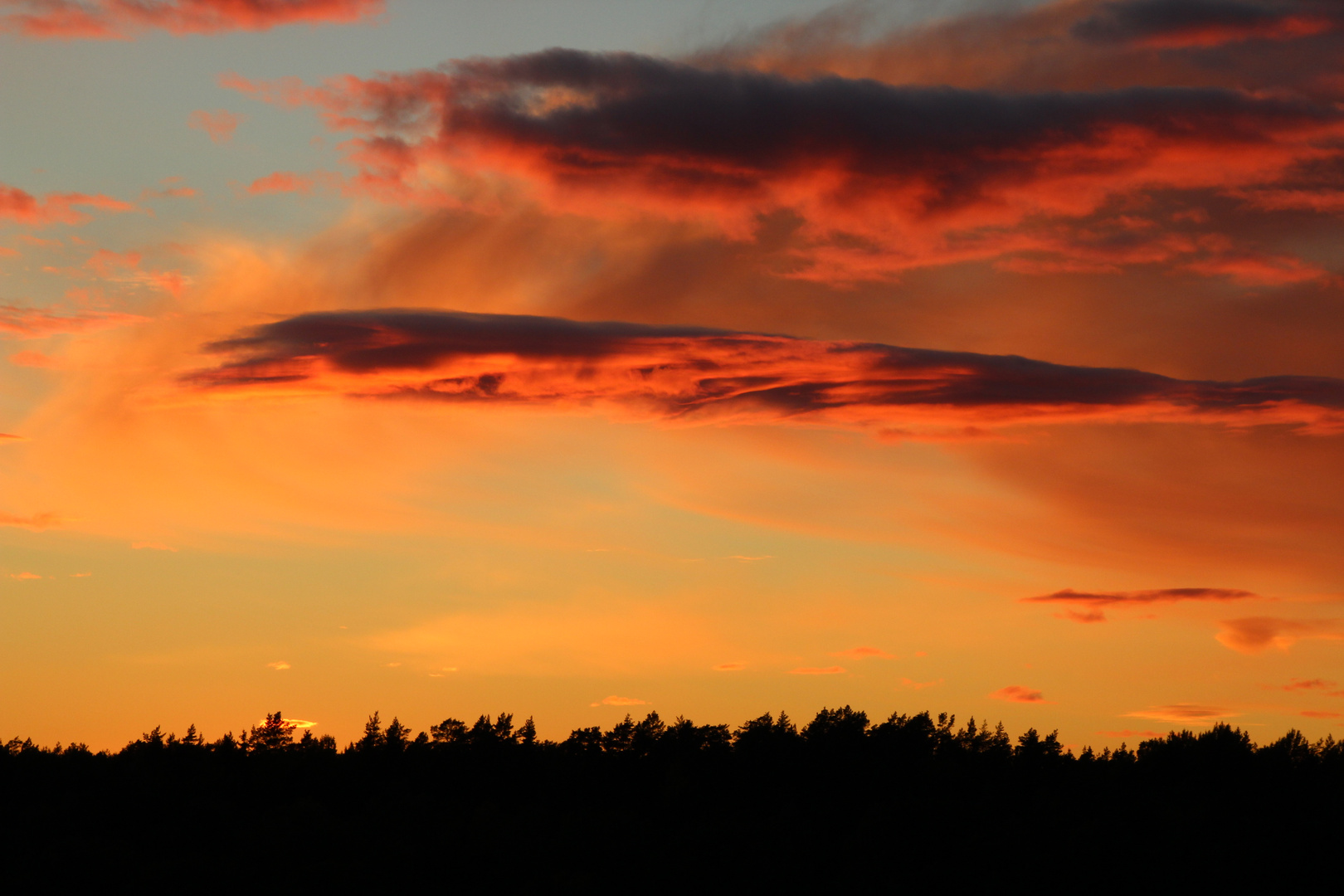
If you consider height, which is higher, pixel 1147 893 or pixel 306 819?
pixel 306 819

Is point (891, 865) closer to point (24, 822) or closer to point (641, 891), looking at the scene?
point (641, 891)

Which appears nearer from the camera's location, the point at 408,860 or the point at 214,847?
the point at 408,860

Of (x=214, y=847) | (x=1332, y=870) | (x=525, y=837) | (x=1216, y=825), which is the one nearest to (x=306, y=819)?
(x=214, y=847)

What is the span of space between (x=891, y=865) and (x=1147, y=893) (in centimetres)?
3099

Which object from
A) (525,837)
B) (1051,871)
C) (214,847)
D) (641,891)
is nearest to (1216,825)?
(1051,871)

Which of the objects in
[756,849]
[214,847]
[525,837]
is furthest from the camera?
[214,847]

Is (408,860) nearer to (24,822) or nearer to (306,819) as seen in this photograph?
(306,819)

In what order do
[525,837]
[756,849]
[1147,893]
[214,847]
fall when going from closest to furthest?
[1147,893], [756,849], [525,837], [214,847]

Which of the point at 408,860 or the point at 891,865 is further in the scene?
the point at 408,860

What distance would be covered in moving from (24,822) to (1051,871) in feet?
507

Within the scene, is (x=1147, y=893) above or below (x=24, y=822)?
below

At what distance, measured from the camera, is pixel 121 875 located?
172 m

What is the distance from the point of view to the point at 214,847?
190750mm

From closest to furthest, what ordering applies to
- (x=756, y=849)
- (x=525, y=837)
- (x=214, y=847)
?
(x=756, y=849), (x=525, y=837), (x=214, y=847)
